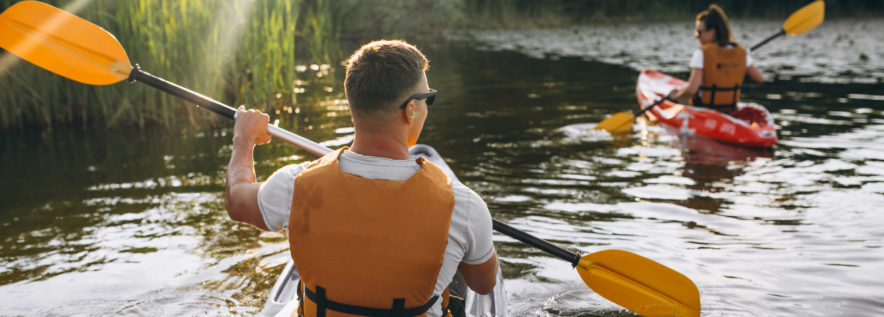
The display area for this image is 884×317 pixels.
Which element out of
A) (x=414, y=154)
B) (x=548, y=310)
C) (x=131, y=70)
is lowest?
(x=548, y=310)

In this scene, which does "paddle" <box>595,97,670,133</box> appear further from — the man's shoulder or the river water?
the man's shoulder

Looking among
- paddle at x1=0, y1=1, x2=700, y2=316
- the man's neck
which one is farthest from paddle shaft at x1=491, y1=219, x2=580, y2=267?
the man's neck

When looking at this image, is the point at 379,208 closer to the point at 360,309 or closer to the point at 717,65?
the point at 360,309

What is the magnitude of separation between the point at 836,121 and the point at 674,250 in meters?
4.57

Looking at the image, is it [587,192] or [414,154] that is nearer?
[414,154]

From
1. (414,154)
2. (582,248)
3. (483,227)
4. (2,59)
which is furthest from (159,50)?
(483,227)

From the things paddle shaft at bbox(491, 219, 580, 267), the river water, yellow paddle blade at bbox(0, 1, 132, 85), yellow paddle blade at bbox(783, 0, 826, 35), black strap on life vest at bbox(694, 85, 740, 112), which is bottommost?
the river water

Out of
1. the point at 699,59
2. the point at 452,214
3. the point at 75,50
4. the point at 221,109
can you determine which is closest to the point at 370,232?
the point at 452,214

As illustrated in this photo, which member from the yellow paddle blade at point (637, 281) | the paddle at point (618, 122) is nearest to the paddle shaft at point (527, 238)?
the yellow paddle blade at point (637, 281)

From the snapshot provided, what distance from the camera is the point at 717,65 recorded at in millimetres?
6602

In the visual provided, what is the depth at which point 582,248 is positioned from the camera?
154 inches

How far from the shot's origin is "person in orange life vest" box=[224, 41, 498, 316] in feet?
5.72

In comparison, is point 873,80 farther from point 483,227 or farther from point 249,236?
point 483,227

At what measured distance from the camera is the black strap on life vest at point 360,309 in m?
1.85
